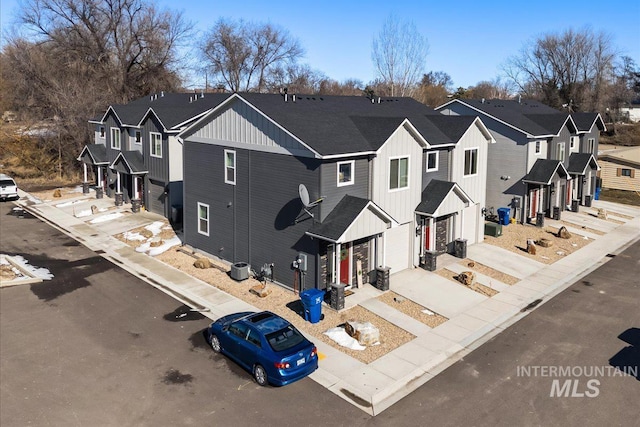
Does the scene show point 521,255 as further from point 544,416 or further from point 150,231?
point 150,231

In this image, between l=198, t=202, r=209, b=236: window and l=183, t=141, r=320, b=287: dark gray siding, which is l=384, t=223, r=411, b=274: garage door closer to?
l=183, t=141, r=320, b=287: dark gray siding

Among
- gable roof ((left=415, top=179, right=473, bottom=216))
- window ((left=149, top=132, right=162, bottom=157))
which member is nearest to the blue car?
gable roof ((left=415, top=179, right=473, bottom=216))

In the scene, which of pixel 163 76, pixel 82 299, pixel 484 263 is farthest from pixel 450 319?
pixel 163 76

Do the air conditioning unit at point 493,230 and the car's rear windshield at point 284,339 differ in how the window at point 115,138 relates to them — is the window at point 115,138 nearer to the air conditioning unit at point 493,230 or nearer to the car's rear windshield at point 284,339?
the air conditioning unit at point 493,230

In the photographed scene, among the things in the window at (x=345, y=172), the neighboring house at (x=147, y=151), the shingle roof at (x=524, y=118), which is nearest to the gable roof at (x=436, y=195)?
the window at (x=345, y=172)

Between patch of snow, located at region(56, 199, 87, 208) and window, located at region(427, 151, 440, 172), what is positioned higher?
window, located at region(427, 151, 440, 172)

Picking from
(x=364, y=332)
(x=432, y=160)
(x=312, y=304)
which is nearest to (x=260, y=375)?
(x=364, y=332)

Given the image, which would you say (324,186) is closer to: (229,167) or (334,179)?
(334,179)

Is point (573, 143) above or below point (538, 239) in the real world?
above
